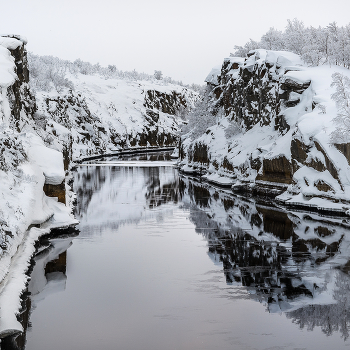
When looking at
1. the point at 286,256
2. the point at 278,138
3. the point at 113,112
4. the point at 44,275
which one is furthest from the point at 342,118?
the point at 113,112

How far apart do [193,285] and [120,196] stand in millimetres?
24577

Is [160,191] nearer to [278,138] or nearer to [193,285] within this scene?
[278,138]

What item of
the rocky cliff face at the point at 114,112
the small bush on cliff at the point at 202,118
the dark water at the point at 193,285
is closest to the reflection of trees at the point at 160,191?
the dark water at the point at 193,285

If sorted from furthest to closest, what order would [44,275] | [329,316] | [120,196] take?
[120,196] → [44,275] → [329,316]

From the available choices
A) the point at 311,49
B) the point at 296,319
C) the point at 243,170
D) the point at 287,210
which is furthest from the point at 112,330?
the point at 311,49

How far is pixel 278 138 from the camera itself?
41.6m

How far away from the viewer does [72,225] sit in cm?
2392

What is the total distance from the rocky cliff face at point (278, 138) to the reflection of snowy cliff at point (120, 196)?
7077mm

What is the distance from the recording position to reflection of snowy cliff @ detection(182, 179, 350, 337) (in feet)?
45.5

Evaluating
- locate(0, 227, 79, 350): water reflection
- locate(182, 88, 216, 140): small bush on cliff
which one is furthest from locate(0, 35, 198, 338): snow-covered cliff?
locate(182, 88, 216, 140): small bush on cliff

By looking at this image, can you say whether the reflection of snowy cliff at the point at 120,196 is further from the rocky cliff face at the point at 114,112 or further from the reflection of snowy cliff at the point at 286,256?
the rocky cliff face at the point at 114,112

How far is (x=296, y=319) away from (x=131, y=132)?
421ft

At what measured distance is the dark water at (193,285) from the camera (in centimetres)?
1169

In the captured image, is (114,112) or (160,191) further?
→ (114,112)
